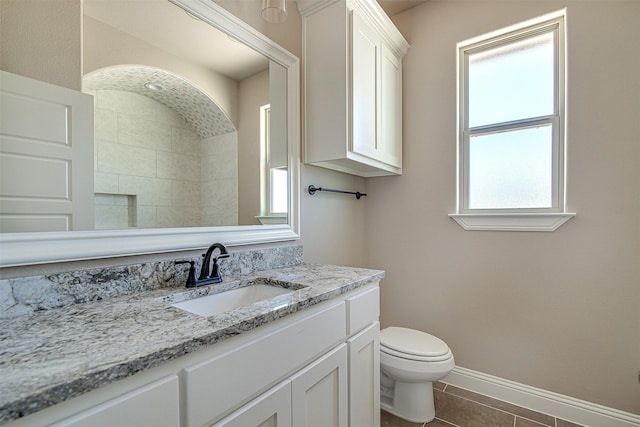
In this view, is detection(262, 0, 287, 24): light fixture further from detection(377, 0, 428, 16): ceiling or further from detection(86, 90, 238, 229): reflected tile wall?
detection(377, 0, 428, 16): ceiling

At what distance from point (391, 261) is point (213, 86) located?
1729mm

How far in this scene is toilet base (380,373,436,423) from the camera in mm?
1680

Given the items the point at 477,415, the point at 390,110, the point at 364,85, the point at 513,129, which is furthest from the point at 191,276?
the point at 513,129

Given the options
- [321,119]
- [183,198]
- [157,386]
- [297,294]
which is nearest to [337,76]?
[321,119]

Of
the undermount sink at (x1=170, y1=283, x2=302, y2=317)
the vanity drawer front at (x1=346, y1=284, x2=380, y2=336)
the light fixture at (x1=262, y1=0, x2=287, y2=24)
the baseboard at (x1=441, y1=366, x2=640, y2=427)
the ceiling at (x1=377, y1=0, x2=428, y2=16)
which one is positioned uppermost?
the ceiling at (x1=377, y1=0, x2=428, y2=16)

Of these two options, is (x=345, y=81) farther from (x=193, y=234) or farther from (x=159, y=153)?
(x=193, y=234)

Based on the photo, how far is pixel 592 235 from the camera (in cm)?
163

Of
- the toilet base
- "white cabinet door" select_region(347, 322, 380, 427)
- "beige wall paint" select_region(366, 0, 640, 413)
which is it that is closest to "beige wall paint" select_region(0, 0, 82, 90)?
"white cabinet door" select_region(347, 322, 380, 427)

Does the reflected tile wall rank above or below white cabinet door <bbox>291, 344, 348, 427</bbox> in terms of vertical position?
above

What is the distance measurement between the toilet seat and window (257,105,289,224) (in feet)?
3.09

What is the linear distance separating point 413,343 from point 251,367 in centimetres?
121

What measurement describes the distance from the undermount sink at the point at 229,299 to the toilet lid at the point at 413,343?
0.84m

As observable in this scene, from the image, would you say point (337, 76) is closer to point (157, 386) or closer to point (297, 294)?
point (297, 294)

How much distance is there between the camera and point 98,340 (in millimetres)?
632
